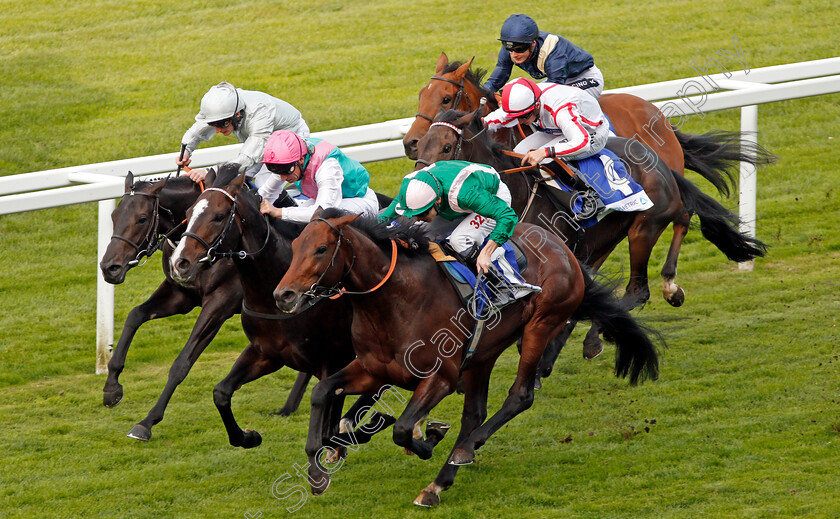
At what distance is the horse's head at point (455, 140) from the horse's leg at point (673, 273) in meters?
1.85

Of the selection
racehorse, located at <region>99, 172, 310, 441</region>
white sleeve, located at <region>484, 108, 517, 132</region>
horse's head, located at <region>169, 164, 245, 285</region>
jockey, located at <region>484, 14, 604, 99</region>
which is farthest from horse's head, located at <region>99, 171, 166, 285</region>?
jockey, located at <region>484, 14, 604, 99</region>

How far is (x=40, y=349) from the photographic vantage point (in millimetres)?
8617

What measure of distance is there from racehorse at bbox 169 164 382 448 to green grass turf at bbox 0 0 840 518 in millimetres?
643

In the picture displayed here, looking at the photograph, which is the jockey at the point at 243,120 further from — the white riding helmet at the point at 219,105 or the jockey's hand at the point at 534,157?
the jockey's hand at the point at 534,157

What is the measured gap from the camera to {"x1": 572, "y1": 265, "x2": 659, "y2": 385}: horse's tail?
6.01 m

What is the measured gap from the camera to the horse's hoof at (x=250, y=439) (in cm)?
598

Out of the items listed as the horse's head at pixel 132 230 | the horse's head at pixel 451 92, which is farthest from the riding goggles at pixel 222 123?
the horse's head at pixel 451 92

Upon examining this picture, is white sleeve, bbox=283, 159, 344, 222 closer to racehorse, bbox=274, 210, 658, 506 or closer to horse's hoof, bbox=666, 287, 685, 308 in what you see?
racehorse, bbox=274, 210, 658, 506

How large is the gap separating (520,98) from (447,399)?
206 cm

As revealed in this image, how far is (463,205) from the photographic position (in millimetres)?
5250

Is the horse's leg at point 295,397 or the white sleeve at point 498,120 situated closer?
the white sleeve at point 498,120

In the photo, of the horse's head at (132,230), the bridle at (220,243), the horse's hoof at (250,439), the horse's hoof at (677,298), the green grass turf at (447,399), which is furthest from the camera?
the horse's hoof at (677,298)

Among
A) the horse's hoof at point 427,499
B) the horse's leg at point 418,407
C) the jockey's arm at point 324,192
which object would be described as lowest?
the horse's hoof at point 427,499

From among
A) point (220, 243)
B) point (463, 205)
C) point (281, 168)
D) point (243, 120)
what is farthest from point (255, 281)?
point (243, 120)
